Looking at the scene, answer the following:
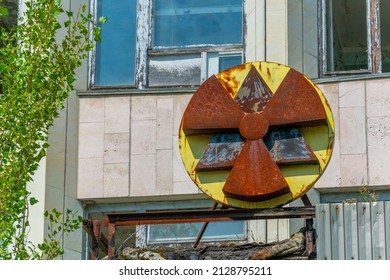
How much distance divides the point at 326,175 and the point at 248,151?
305 centimetres

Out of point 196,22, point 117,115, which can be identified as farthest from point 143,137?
point 196,22

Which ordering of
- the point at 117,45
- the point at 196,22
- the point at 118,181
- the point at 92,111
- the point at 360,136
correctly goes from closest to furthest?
the point at 360,136 → the point at 118,181 → the point at 92,111 → the point at 196,22 → the point at 117,45

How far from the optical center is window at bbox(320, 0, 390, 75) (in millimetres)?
24047

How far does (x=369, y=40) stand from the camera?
2425 centimetres

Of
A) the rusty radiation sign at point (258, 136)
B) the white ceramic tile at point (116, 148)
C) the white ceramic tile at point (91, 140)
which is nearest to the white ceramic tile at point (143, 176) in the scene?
the white ceramic tile at point (116, 148)

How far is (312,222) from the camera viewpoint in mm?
18672

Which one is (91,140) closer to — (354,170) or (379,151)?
(354,170)

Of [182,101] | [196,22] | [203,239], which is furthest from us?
[196,22]

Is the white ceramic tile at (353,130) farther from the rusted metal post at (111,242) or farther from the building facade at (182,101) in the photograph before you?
the rusted metal post at (111,242)

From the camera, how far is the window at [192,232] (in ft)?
77.5

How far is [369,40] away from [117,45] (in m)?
3.97

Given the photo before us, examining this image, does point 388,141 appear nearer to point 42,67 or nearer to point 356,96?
point 356,96

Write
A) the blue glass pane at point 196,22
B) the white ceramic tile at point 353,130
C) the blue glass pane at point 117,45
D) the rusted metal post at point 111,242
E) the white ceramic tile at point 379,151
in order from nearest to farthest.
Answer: the rusted metal post at point 111,242 < the white ceramic tile at point 379,151 < the white ceramic tile at point 353,130 < the blue glass pane at point 196,22 < the blue glass pane at point 117,45

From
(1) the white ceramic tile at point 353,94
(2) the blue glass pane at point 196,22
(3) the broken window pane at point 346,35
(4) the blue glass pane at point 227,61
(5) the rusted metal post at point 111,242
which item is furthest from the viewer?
(2) the blue glass pane at point 196,22
